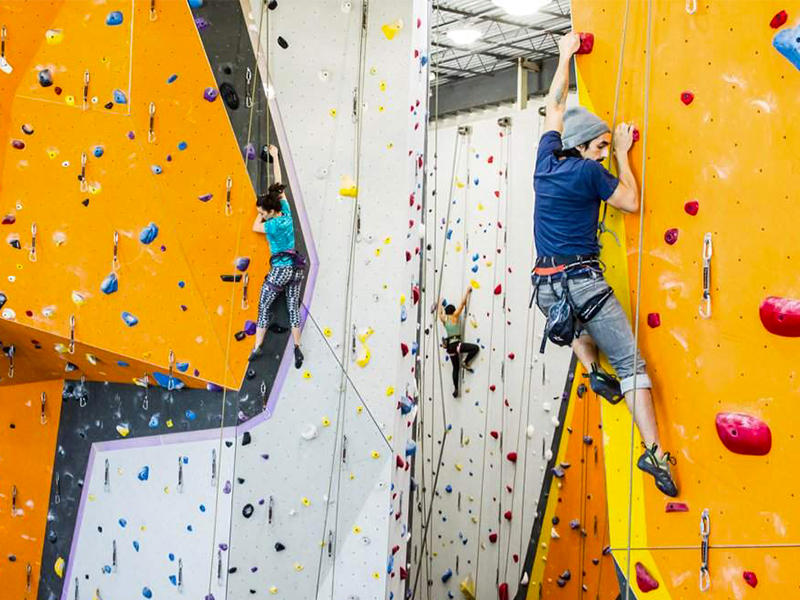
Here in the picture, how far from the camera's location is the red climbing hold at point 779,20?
2.35 metres

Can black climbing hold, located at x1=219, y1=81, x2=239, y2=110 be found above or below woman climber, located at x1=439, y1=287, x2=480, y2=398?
above

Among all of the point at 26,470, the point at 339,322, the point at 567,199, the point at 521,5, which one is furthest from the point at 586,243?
the point at 521,5

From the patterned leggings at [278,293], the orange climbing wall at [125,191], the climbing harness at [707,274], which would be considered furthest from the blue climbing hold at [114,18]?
the climbing harness at [707,274]

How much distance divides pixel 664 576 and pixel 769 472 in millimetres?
559

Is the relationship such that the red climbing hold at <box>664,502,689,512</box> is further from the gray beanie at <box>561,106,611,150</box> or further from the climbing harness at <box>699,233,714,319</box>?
the gray beanie at <box>561,106,611,150</box>

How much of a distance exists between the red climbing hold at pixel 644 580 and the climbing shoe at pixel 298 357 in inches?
79.8

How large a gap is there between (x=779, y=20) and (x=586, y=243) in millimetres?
858

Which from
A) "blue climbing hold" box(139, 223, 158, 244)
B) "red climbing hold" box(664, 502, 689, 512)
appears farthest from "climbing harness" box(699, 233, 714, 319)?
"blue climbing hold" box(139, 223, 158, 244)

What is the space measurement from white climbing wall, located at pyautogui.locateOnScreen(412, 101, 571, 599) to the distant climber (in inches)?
78.3

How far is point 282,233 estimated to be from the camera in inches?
170

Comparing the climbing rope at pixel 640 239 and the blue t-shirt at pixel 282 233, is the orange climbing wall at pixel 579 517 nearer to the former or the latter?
the blue t-shirt at pixel 282 233

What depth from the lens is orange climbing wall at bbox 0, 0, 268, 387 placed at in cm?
435

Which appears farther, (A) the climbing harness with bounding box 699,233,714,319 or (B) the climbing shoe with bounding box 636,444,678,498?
(B) the climbing shoe with bounding box 636,444,678,498

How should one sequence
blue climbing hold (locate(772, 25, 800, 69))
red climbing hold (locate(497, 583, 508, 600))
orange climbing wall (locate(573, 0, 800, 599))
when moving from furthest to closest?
red climbing hold (locate(497, 583, 508, 600)) < orange climbing wall (locate(573, 0, 800, 599)) < blue climbing hold (locate(772, 25, 800, 69))
